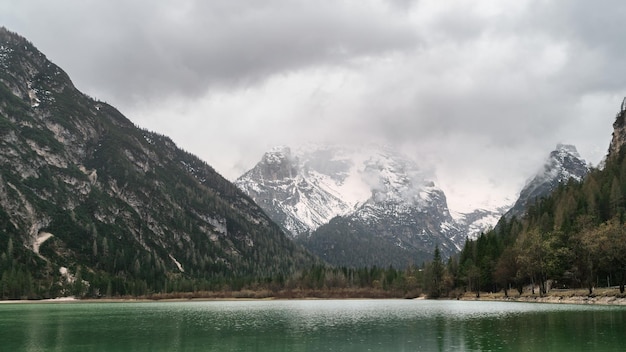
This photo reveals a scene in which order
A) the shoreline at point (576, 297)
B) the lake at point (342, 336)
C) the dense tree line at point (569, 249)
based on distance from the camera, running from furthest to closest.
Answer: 1. the dense tree line at point (569, 249)
2. the shoreline at point (576, 297)
3. the lake at point (342, 336)

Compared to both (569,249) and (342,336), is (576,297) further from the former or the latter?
(342,336)

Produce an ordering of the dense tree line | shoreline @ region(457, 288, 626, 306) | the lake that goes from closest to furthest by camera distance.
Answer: the lake → shoreline @ region(457, 288, 626, 306) → the dense tree line

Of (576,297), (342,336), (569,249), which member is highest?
(569,249)

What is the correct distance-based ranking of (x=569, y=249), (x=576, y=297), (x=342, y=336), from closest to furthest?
(x=342, y=336)
(x=576, y=297)
(x=569, y=249)

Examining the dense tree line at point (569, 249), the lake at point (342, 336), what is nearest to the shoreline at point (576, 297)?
the dense tree line at point (569, 249)

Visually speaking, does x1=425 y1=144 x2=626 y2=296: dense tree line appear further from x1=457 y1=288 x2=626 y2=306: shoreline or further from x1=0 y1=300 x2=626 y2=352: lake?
x1=0 y1=300 x2=626 y2=352: lake

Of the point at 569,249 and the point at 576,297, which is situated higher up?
the point at 569,249

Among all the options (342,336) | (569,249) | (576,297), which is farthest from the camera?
(569,249)

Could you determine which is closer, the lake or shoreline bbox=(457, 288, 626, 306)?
the lake

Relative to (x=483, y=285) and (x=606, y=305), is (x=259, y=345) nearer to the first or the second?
(x=606, y=305)

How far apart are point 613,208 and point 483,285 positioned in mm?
48499

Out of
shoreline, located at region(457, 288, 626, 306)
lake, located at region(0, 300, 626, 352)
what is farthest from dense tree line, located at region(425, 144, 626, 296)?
lake, located at region(0, 300, 626, 352)

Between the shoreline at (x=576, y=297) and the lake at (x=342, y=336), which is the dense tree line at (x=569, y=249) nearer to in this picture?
the shoreline at (x=576, y=297)

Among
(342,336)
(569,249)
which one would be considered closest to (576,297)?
(569,249)
